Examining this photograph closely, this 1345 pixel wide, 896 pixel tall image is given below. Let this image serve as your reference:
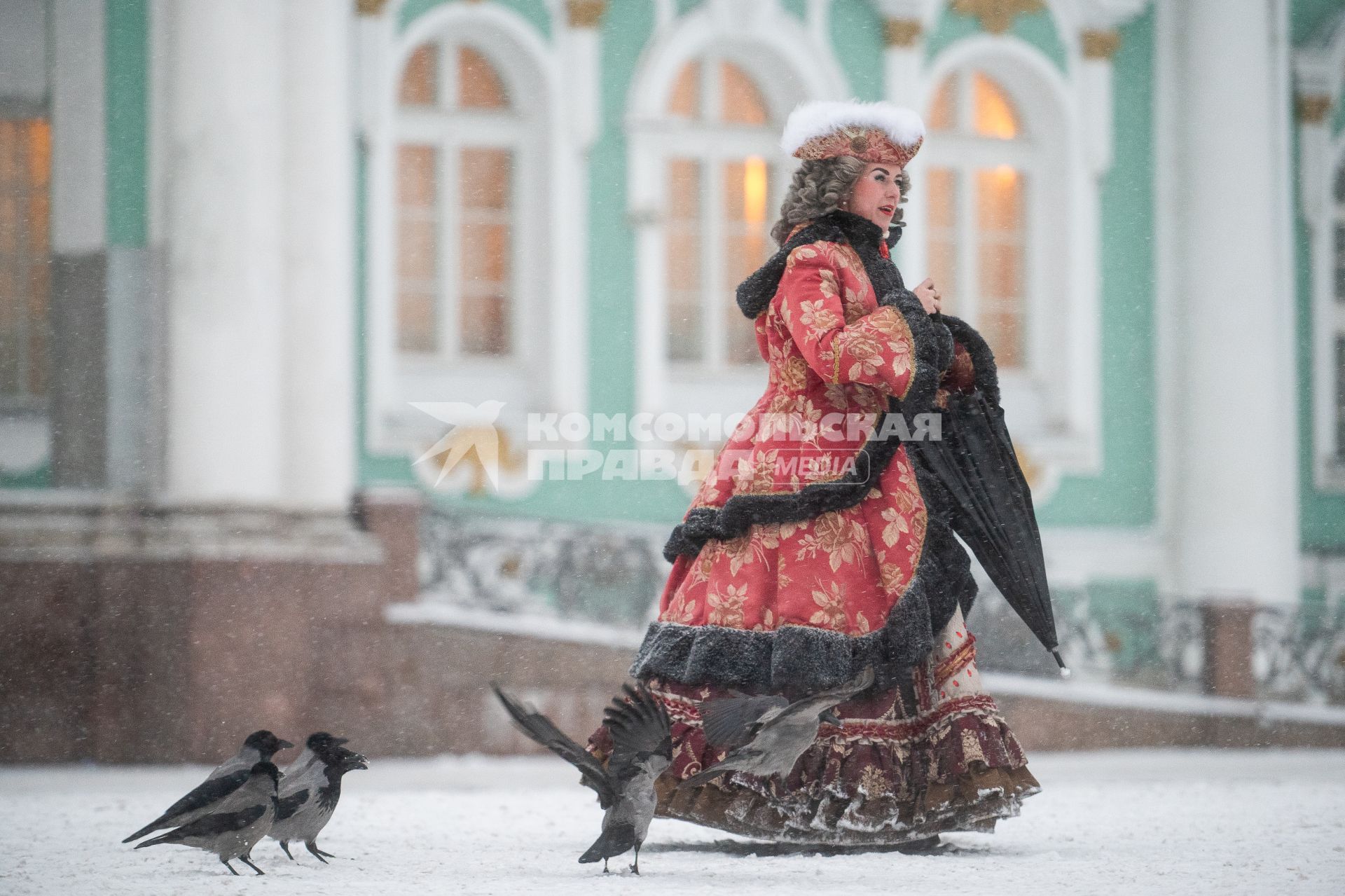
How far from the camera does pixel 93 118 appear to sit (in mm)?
10922

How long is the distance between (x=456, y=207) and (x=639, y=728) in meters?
7.57

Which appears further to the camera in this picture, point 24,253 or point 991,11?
point 991,11

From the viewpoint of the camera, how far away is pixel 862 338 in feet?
16.5

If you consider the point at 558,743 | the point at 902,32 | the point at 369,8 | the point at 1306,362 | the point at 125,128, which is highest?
the point at 902,32

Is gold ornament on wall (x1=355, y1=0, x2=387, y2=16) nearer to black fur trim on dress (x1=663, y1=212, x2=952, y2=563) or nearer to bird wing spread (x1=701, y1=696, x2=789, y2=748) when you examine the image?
black fur trim on dress (x1=663, y1=212, x2=952, y2=563)

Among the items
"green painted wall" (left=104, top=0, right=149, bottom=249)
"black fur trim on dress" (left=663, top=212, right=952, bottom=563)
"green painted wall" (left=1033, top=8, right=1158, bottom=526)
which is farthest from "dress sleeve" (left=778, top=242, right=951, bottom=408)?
"green painted wall" (left=1033, top=8, right=1158, bottom=526)

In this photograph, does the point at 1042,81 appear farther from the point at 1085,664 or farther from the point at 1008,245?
the point at 1085,664

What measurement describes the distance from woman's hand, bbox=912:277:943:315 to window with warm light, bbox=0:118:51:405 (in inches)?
283

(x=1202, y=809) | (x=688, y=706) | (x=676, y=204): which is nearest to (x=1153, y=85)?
(x=676, y=204)

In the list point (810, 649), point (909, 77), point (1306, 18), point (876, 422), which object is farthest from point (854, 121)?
point (1306, 18)

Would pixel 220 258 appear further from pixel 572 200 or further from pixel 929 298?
pixel 929 298

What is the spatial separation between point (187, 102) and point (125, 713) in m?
3.20

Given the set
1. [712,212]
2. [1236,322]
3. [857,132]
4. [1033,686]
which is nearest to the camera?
[857,132]

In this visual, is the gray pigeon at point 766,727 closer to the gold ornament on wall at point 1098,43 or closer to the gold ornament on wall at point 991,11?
the gold ornament on wall at point 991,11
